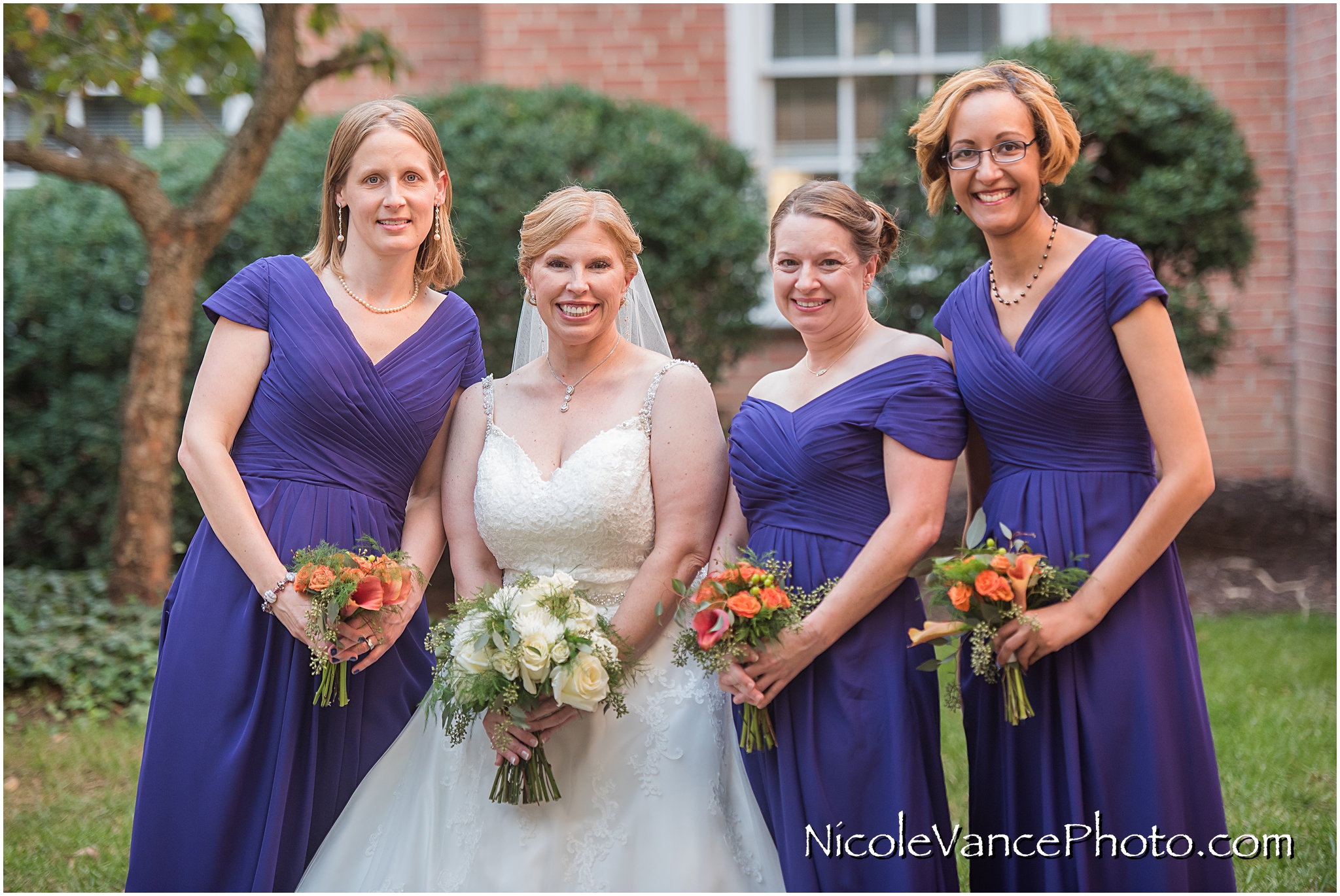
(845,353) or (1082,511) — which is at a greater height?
(845,353)

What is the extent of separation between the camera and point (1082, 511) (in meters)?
2.86

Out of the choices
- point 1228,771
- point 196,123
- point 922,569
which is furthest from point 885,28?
point 922,569

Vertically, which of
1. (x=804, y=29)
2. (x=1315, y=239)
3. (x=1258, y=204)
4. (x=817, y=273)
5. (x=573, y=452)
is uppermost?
(x=804, y=29)

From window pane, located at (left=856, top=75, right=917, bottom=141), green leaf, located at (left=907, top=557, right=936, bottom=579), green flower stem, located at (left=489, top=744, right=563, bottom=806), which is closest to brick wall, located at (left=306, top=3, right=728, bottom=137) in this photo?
window pane, located at (left=856, top=75, right=917, bottom=141)

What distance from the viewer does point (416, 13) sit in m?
9.92

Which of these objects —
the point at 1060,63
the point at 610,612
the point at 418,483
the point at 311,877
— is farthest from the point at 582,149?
the point at 311,877

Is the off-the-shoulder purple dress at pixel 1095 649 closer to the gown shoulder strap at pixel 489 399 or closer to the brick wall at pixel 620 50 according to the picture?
the gown shoulder strap at pixel 489 399

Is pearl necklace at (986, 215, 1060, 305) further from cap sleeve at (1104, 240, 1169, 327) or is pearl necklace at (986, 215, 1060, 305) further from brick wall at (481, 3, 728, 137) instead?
brick wall at (481, 3, 728, 137)

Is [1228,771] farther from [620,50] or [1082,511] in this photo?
[620,50]

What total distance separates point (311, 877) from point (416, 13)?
334 inches

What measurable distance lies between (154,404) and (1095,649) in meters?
5.81

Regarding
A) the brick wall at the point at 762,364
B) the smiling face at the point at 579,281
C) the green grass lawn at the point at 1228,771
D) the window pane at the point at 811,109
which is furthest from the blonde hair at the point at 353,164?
the window pane at the point at 811,109

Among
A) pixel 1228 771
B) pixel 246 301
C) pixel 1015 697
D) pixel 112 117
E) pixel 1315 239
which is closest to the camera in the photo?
pixel 1015 697

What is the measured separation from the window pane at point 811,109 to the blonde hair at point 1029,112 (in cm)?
683
